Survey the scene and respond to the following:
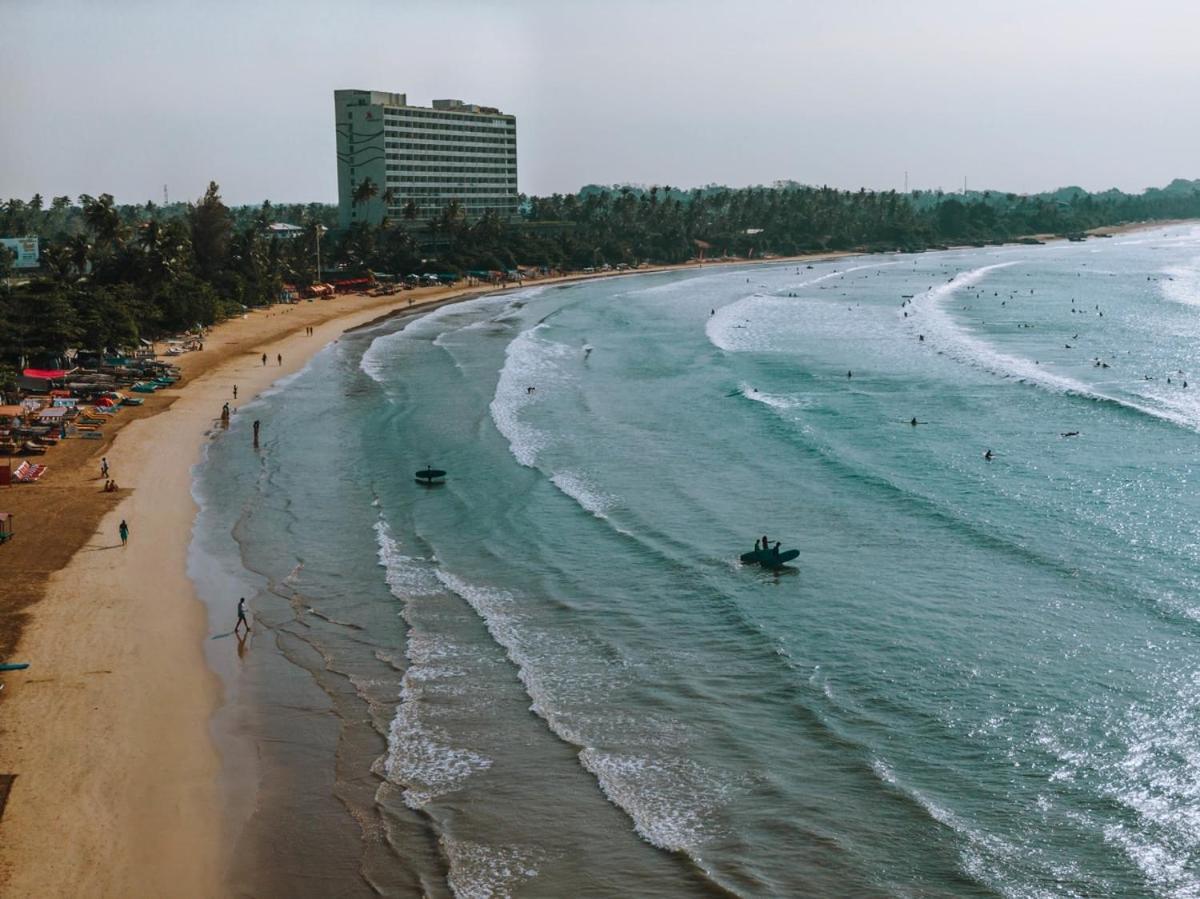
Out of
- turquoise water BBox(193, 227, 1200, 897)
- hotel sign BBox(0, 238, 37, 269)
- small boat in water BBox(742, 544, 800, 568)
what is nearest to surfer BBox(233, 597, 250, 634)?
turquoise water BBox(193, 227, 1200, 897)

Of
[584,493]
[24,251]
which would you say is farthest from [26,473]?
[24,251]

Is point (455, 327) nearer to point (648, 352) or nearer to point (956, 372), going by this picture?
point (648, 352)

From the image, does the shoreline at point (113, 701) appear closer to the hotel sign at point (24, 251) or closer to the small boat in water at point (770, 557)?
the small boat in water at point (770, 557)


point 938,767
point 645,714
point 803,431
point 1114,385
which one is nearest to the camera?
point 938,767

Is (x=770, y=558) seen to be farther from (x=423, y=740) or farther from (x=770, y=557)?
(x=423, y=740)

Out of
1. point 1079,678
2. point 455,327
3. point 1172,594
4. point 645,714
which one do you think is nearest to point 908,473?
point 1172,594

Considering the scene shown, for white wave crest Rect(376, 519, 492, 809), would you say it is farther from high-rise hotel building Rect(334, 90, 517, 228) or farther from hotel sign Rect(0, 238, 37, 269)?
high-rise hotel building Rect(334, 90, 517, 228)
